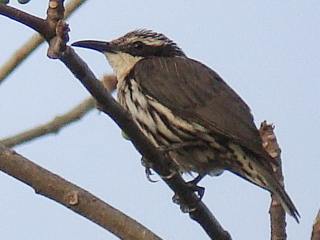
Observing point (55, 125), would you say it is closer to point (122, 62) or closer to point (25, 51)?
point (25, 51)

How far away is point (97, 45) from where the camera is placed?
498 centimetres

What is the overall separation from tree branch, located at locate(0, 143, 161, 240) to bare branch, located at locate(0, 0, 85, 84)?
46cm

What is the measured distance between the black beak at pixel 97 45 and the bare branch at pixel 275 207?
1338 millimetres

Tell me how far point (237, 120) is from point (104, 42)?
957 millimetres

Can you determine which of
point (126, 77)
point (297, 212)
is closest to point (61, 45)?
point (297, 212)

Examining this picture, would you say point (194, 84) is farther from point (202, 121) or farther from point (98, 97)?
point (98, 97)

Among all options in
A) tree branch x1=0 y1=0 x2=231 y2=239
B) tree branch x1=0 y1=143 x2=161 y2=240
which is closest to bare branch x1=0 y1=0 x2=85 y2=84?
tree branch x1=0 y1=143 x2=161 y2=240

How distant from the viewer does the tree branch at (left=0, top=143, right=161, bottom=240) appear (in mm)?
3119

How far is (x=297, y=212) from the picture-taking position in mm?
3875

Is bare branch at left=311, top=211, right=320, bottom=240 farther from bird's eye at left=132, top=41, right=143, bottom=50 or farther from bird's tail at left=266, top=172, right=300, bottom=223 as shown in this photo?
bird's eye at left=132, top=41, right=143, bottom=50

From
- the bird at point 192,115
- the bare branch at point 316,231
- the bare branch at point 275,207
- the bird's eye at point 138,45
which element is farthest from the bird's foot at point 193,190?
the bird's eye at point 138,45

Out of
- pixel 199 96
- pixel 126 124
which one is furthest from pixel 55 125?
pixel 199 96

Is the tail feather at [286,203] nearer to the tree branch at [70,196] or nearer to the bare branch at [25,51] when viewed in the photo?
the tree branch at [70,196]

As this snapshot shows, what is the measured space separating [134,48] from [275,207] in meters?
1.94
